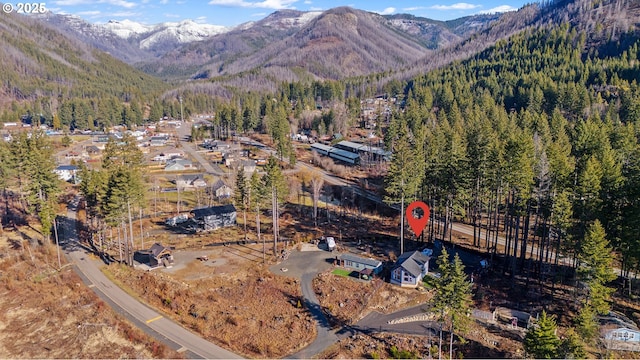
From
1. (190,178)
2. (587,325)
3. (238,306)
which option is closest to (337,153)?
(190,178)

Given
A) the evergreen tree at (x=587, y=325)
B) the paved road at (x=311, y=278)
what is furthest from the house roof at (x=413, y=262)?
the evergreen tree at (x=587, y=325)

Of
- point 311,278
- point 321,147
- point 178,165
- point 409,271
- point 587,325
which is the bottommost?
point 311,278

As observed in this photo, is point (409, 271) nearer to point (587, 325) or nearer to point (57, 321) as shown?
point (587, 325)

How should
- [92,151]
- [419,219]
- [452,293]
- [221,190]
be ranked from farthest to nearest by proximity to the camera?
[92,151]
[221,190]
[419,219]
[452,293]

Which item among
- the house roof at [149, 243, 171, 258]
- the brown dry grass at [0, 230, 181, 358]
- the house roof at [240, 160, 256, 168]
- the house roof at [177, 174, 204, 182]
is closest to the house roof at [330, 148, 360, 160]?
the house roof at [240, 160, 256, 168]

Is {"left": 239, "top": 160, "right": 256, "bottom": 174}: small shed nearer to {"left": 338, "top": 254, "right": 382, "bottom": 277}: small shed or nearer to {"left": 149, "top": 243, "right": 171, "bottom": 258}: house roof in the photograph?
{"left": 149, "top": 243, "right": 171, "bottom": 258}: house roof

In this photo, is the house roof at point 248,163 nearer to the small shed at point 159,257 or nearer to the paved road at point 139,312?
the paved road at point 139,312
